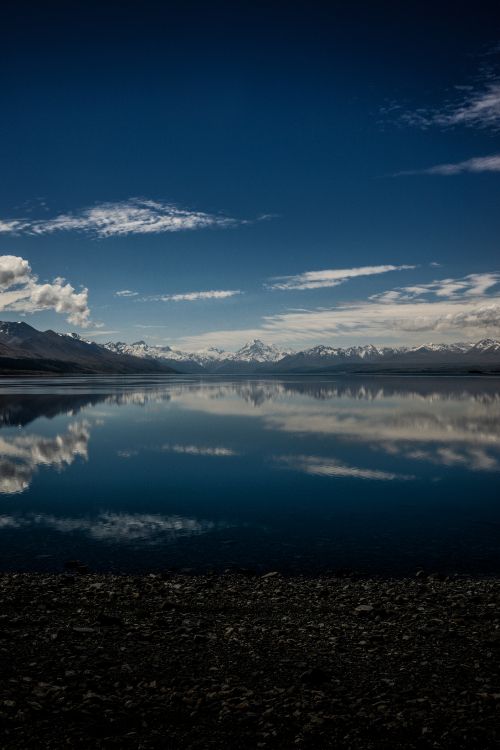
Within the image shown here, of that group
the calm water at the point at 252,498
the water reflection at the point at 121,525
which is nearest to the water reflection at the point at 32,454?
the calm water at the point at 252,498

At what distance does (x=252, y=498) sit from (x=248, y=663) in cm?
2025

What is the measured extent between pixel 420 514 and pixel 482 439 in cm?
3371

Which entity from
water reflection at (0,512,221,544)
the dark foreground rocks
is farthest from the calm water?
the dark foreground rocks

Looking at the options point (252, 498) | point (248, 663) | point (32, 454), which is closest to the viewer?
point (248, 663)

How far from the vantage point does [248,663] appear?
13.2 meters

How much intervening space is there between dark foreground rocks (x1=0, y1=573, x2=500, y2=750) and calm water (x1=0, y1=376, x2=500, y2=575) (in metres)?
3.59

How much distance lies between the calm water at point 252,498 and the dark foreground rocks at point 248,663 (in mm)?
3590

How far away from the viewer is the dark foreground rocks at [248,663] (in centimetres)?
1040

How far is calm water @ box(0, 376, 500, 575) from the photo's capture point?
75.5 feet

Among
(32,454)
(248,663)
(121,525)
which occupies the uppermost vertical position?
(248,663)

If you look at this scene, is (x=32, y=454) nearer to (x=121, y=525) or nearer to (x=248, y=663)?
(x=121, y=525)

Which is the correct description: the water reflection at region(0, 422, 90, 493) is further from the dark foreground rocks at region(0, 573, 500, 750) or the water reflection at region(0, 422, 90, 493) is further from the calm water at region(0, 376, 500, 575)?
the dark foreground rocks at region(0, 573, 500, 750)

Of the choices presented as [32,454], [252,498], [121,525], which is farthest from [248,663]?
[32,454]

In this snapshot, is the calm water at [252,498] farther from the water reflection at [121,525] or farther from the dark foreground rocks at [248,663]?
the dark foreground rocks at [248,663]
